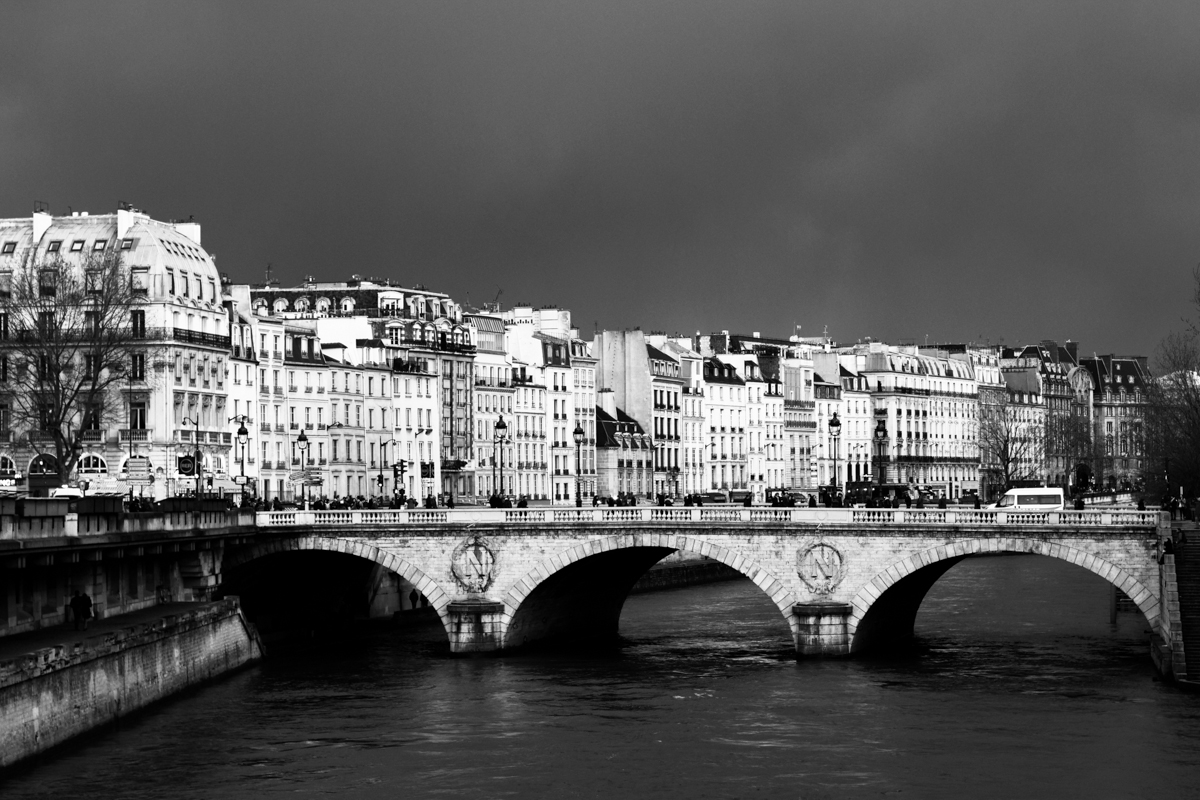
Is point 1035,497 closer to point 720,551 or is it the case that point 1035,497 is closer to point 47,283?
point 720,551

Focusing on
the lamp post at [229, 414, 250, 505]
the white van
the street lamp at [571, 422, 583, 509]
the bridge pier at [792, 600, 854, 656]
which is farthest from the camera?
the street lamp at [571, 422, 583, 509]

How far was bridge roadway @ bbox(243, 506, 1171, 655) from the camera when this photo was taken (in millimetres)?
66125

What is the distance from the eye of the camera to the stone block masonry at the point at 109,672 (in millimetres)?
48156

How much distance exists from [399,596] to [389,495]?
3118 centimetres

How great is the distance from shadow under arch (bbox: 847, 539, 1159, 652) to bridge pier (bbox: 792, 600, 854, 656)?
0.30 meters

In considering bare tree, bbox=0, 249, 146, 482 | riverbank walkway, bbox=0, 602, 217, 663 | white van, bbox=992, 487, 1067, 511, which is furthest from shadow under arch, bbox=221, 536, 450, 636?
white van, bbox=992, 487, 1067, 511

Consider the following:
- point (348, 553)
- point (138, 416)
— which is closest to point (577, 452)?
point (138, 416)

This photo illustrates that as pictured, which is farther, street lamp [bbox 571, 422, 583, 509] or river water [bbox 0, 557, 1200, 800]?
street lamp [bbox 571, 422, 583, 509]

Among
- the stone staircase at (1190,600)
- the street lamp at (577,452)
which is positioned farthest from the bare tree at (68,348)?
the stone staircase at (1190,600)

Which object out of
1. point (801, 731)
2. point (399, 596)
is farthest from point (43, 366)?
point (801, 731)

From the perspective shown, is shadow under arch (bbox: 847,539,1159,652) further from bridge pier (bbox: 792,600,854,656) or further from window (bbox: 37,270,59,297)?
window (bbox: 37,270,59,297)

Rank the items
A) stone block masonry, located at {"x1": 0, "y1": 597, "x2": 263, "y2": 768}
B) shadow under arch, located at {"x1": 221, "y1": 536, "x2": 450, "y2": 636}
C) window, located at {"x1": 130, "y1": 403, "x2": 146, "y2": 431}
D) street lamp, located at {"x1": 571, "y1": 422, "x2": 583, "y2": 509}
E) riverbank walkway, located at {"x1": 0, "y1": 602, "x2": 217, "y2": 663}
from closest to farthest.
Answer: stone block masonry, located at {"x1": 0, "y1": 597, "x2": 263, "y2": 768} < riverbank walkway, located at {"x1": 0, "y1": 602, "x2": 217, "y2": 663} < shadow under arch, located at {"x1": 221, "y1": 536, "x2": 450, "y2": 636} < street lamp, located at {"x1": 571, "y1": 422, "x2": 583, "y2": 509} < window, located at {"x1": 130, "y1": 403, "x2": 146, "y2": 431}

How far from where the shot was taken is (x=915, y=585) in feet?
244

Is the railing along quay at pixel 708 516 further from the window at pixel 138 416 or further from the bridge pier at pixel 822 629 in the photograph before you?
the window at pixel 138 416
